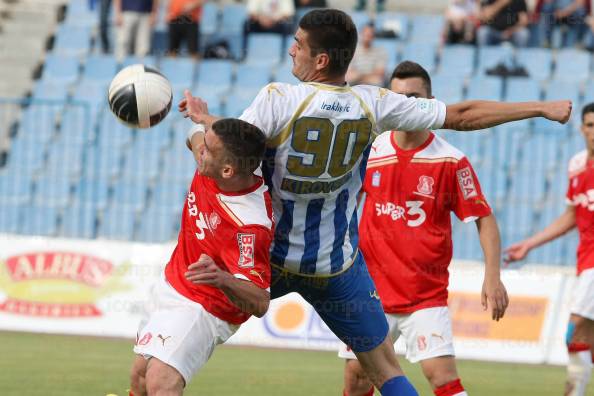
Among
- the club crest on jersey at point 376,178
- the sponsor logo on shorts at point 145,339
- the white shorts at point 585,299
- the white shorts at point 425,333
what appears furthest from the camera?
the white shorts at point 585,299

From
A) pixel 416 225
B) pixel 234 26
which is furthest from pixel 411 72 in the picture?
pixel 234 26

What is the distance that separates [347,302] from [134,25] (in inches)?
514

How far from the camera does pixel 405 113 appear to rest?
650 cm

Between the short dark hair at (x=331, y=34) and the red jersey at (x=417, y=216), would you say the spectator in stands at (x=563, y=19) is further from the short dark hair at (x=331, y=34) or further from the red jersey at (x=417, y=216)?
the short dark hair at (x=331, y=34)

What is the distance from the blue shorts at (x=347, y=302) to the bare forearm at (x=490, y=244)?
3.27 feet

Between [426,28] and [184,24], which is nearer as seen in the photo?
[184,24]

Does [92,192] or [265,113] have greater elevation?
[265,113]

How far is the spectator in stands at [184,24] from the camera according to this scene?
18.6 meters

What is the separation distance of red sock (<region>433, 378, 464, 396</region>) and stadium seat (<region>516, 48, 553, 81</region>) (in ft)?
36.8

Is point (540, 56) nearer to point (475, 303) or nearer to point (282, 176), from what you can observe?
point (475, 303)

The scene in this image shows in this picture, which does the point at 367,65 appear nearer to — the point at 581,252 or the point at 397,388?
the point at 581,252

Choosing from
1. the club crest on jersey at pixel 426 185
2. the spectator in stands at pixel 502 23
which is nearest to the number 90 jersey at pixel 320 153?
the club crest on jersey at pixel 426 185

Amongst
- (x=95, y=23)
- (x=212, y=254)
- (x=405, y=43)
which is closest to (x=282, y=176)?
(x=212, y=254)

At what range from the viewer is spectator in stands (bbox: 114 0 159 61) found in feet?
61.9
